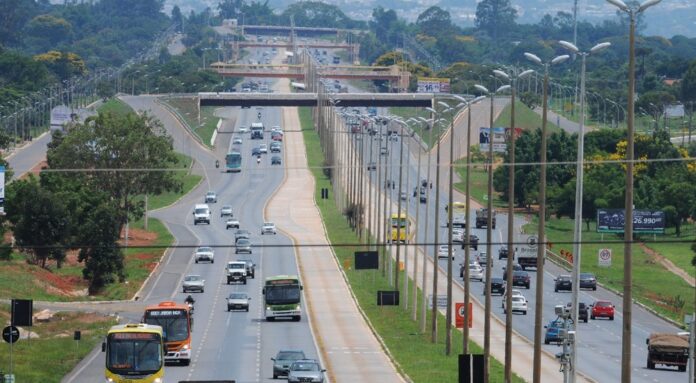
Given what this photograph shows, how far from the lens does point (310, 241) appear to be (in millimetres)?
152125

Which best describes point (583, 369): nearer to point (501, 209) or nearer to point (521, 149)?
point (501, 209)

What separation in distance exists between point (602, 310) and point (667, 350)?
26.2m

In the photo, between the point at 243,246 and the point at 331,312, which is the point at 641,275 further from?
the point at 331,312

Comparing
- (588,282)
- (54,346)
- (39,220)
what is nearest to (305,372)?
(54,346)

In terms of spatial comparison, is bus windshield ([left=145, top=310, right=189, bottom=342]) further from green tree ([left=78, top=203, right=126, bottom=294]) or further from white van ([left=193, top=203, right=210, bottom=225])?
white van ([left=193, top=203, right=210, bottom=225])

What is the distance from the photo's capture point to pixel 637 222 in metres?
153

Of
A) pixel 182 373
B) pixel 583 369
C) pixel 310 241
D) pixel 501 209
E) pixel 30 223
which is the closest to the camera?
pixel 182 373

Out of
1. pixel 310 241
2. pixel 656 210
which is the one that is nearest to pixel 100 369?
pixel 310 241

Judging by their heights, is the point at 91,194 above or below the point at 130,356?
above

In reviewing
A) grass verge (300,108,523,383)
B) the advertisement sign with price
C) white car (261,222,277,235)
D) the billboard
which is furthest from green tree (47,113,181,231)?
the advertisement sign with price

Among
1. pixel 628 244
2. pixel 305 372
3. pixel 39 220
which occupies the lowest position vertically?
pixel 305 372

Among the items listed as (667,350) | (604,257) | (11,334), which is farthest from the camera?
(604,257)

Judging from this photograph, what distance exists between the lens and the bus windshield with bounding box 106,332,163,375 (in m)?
67.7

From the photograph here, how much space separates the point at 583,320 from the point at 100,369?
37.9 meters
